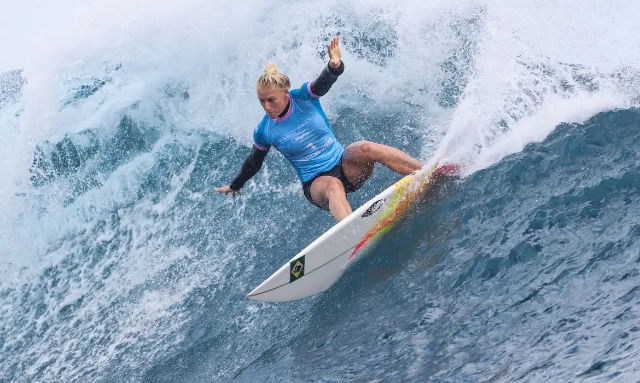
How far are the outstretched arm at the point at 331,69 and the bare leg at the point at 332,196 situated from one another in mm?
724

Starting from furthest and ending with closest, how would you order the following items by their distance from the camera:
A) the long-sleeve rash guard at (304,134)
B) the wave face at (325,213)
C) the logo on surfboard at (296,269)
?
the long-sleeve rash guard at (304,134) < the logo on surfboard at (296,269) < the wave face at (325,213)

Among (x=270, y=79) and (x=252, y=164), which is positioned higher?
(x=270, y=79)

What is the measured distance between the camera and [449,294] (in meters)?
4.45

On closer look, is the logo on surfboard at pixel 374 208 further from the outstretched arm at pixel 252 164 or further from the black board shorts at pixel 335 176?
the outstretched arm at pixel 252 164

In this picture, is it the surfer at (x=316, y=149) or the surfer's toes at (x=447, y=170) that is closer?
the surfer at (x=316, y=149)

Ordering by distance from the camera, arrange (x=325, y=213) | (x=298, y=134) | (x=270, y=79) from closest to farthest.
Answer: (x=270, y=79)
(x=298, y=134)
(x=325, y=213)

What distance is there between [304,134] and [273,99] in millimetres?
442

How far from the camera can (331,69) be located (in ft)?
17.1

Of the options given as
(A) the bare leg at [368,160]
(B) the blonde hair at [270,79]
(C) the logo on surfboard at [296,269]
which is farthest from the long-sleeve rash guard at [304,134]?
(C) the logo on surfboard at [296,269]

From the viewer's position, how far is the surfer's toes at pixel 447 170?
580 centimetres

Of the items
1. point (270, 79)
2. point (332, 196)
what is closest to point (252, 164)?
point (332, 196)

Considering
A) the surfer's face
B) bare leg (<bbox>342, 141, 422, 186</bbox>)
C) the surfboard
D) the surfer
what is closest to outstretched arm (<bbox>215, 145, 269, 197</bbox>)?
the surfer

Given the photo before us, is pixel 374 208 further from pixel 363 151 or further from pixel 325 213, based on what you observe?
pixel 325 213

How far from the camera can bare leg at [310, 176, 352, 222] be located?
210 inches
